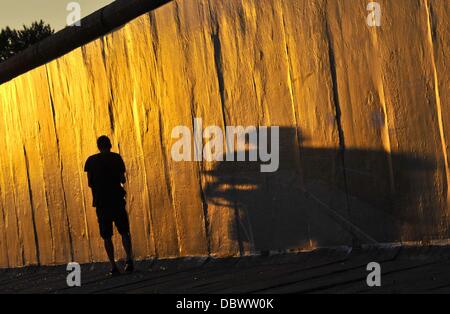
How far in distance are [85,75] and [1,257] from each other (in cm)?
579

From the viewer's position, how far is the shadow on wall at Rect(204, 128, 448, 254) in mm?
9281

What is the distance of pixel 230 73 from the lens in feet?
37.1

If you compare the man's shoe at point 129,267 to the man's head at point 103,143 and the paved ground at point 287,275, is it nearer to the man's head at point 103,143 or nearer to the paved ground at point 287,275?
the paved ground at point 287,275

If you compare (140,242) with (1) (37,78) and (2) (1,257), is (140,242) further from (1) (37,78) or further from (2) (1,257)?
(2) (1,257)

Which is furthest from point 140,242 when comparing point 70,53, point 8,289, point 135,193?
point 70,53

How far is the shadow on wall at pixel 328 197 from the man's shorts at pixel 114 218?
45.3 inches

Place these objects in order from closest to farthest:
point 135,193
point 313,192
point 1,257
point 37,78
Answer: point 313,192
point 135,193
point 37,78
point 1,257

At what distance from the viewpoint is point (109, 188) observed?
12523mm
